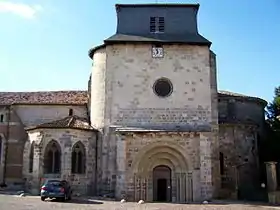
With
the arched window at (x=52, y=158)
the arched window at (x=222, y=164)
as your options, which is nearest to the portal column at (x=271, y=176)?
the arched window at (x=222, y=164)

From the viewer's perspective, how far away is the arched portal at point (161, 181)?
81.0 ft

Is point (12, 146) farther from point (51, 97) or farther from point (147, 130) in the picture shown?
point (147, 130)

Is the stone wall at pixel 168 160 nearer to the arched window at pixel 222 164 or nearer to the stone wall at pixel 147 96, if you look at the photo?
the stone wall at pixel 147 96

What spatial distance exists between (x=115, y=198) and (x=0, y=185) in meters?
10.0

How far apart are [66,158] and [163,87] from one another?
26.1 ft

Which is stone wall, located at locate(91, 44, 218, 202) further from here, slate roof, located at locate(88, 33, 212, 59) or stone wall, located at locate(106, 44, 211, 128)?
slate roof, located at locate(88, 33, 212, 59)

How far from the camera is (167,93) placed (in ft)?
84.5

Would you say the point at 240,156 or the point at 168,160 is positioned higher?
the point at 240,156

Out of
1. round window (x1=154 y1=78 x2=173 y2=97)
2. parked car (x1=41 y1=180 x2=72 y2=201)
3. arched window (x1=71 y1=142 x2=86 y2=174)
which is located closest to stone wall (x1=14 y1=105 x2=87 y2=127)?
arched window (x1=71 y1=142 x2=86 y2=174)

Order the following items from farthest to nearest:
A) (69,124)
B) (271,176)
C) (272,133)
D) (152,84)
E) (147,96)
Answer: (272,133) < (152,84) < (147,96) < (69,124) < (271,176)

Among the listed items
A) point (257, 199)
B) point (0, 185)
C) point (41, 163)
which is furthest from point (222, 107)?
point (0, 185)

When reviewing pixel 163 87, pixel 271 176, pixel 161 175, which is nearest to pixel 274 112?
pixel 271 176

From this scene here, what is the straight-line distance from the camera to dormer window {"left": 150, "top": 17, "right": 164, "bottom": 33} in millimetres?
27266

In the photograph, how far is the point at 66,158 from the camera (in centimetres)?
2434
